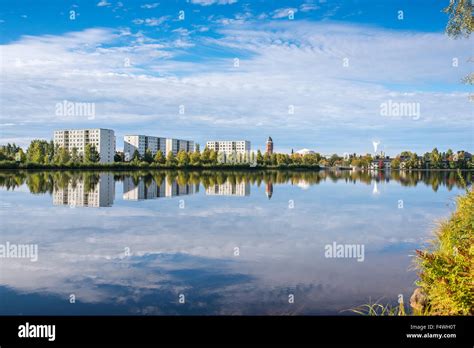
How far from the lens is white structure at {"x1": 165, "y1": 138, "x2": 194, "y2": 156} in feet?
505

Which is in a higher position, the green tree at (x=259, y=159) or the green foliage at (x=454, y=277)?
the green tree at (x=259, y=159)

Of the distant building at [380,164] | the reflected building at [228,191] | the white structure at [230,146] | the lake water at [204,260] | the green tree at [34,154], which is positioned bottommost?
the lake water at [204,260]

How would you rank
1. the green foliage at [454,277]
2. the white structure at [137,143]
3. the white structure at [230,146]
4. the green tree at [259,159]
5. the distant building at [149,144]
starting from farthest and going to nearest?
the white structure at [230,146]
the distant building at [149,144]
the white structure at [137,143]
the green tree at [259,159]
the green foliage at [454,277]

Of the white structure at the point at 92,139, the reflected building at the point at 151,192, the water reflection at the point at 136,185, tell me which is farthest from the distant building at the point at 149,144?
the reflected building at the point at 151,192

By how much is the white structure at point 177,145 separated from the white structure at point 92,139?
2983 cm

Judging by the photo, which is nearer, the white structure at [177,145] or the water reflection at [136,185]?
the water reflection at [136,185]

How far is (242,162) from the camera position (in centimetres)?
10825

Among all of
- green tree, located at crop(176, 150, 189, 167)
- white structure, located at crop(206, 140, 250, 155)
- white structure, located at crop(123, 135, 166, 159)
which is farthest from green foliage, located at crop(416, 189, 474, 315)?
white structure, located at crop(206, 140, 250, 155)

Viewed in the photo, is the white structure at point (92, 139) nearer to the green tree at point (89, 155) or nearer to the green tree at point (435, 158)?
the green tree at point (89, 155)

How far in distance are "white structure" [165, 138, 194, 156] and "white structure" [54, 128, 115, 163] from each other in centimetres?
2983

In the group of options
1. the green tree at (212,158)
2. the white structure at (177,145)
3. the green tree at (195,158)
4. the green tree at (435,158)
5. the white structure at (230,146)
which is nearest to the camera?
the green tree at (195,158)

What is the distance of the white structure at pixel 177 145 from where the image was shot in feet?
505

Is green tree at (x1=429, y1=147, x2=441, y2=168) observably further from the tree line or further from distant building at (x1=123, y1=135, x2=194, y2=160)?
distant building at (x1=123, y1=135, x2=194, y2=160)

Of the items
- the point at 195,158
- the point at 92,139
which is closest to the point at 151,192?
the point at 195,158
